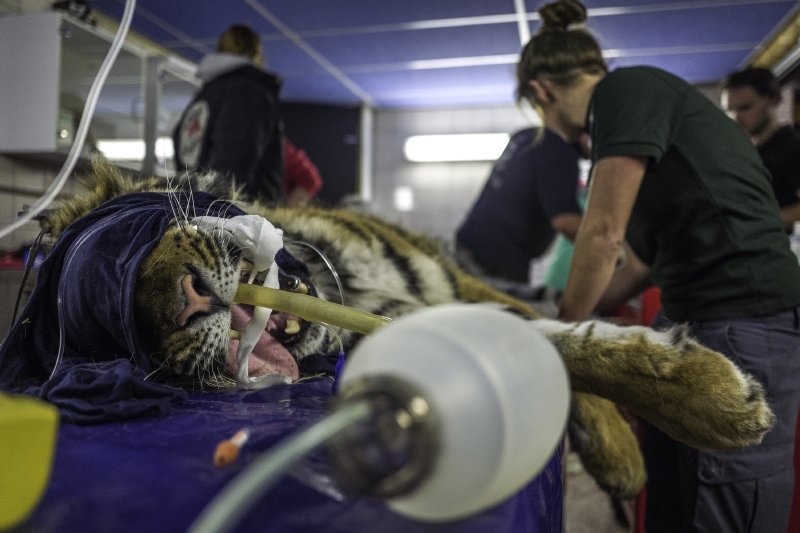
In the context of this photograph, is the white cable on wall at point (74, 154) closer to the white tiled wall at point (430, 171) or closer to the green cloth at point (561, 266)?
the green cloth at point (561, 266)

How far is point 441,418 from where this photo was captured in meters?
0.31

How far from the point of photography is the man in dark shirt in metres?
2.34

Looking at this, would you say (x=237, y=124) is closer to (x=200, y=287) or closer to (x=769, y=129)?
(x=200, y=287)

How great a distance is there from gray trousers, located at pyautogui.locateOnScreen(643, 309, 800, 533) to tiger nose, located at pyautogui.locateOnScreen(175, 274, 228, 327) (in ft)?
3.21

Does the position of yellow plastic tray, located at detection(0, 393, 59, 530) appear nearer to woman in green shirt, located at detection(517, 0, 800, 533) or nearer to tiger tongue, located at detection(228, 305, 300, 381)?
tiger tongue, located at detection(228, 305, 300, 381)

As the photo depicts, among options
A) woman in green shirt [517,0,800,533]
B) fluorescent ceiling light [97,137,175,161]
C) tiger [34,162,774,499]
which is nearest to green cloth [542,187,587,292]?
woman in green shirt [517,0,800,533]

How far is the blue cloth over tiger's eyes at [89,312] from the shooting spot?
760 millimetres

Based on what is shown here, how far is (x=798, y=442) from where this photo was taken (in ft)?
4.97

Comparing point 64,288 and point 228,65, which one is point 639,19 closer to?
point 228,65

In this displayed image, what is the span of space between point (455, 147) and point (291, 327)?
6.28 m

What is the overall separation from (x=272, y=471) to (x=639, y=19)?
4809 mm

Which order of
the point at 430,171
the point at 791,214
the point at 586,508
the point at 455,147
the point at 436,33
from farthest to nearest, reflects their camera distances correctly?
the point at 430,171 → the point at 455,147 → the point at 436,33 → the point at 586,508 → the point at 791,214

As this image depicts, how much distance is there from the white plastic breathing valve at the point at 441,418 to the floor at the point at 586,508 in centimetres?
174

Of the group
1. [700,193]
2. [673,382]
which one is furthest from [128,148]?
[673,382]
